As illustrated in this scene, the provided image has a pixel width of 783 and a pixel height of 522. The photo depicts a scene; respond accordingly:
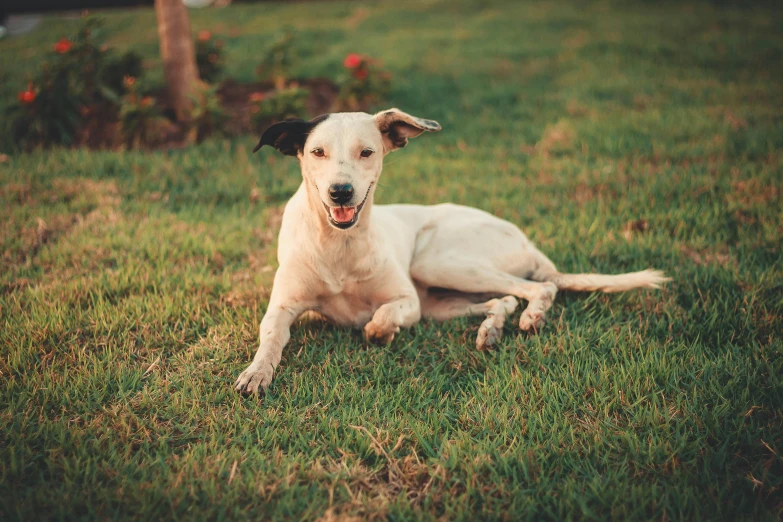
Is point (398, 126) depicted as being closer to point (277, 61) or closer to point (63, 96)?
point (63, 96)

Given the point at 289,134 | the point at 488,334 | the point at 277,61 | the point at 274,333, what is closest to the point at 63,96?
the point at 277,61

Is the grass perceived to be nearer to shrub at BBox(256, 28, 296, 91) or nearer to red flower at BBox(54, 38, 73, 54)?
red flower at BBox(54, 38, 73, 54)

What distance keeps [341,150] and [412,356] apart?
1231 millimetres

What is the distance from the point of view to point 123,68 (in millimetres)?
7016

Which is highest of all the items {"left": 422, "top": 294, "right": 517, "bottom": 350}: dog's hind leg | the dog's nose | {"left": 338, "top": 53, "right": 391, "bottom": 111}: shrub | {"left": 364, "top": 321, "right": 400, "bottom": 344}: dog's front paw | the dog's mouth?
{"left": 338, "top": 53, "right": 391, "bottom": 111}: shrub

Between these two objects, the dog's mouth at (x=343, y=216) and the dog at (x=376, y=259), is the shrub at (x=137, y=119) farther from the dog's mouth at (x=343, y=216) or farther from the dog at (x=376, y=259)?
the dog's mouth at (x=343, y=216)

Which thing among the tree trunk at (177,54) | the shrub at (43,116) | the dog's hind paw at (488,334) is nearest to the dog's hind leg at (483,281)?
the dog's hind paw at (488,334)

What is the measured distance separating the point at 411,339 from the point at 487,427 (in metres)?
0.93

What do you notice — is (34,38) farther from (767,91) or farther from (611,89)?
(767,91)

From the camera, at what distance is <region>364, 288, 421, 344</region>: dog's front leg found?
313 centimetres

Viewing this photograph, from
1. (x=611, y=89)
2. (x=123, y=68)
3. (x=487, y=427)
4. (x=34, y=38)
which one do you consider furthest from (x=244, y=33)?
(x=487, y=427)

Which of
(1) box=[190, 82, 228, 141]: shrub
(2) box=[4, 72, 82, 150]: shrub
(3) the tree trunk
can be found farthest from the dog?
(2) box=[4, 72, 82, 150]: shrub

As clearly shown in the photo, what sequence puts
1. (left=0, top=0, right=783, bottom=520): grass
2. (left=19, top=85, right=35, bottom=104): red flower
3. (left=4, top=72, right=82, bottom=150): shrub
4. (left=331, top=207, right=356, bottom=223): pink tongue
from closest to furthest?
(left=0, top=0, right=783, bottom=520): grass < (left=331, top=207, right=356, bottom=223): pink tongue < (left=19, top=85, right=35, bottom=104): red flower < (left=4, top=72, right=82, bottom=150): shrub

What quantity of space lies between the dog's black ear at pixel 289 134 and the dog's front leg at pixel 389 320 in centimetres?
109
